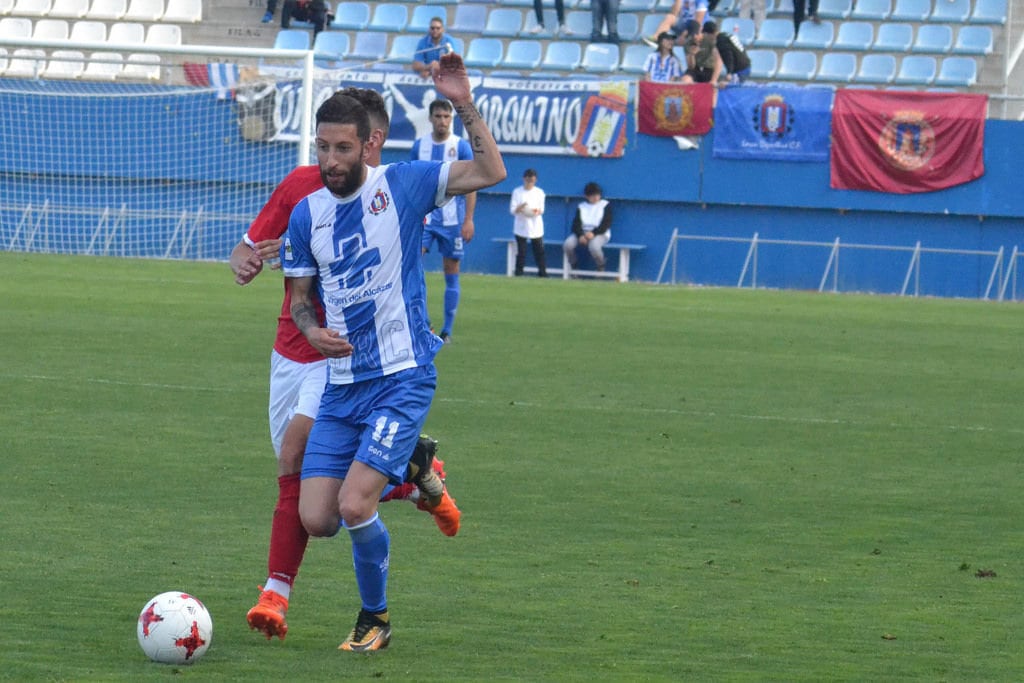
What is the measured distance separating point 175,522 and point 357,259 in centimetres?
222

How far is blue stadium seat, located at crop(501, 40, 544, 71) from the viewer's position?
29172 millimetres

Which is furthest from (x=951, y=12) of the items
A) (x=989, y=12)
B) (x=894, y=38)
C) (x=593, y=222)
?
(x=593, y=222)

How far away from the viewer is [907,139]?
2484cm

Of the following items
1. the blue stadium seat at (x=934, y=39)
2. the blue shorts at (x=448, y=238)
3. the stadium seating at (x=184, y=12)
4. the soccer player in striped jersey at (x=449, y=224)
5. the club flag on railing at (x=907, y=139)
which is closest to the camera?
the soccer player in striped jersey at (x=449, y=224)

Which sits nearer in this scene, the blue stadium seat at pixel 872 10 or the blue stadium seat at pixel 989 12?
the blue stadium seat at pixel 989 12

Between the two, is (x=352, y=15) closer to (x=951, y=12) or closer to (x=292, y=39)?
(x=292, y=39)

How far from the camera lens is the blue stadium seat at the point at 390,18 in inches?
1194

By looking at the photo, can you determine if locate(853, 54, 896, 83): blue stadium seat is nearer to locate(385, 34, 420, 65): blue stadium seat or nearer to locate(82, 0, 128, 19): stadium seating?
locate(385, 34, 420, 65): blue stadium seat

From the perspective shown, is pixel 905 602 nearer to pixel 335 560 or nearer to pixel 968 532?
pixel 968 532

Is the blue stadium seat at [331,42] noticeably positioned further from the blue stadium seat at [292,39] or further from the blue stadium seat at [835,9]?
the blue stadium seat at [835,9]

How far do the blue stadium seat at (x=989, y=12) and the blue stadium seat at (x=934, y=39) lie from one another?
51 cm

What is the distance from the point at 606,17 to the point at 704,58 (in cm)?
353

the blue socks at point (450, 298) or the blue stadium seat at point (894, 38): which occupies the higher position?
the blue stadium seat at point (894, 38)

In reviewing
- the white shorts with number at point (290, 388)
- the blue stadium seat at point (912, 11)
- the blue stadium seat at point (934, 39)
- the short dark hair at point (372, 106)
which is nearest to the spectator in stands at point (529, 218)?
the blue stadium seat at point (934, 39)
